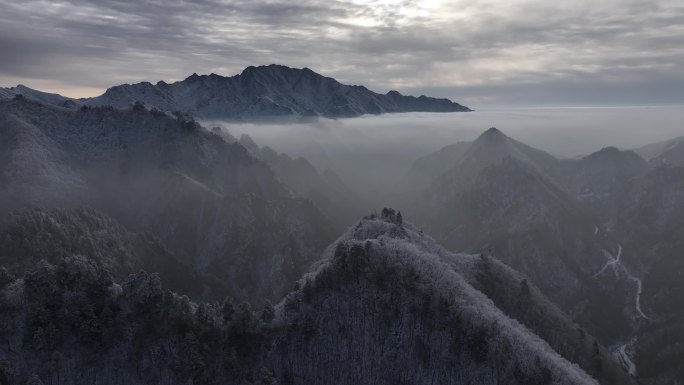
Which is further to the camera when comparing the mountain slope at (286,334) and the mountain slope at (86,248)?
the mountain slope at (86,248)

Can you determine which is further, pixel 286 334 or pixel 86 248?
pixel 86 248

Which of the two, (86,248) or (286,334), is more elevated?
(286,334)

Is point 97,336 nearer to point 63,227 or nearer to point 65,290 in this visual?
point 65,290

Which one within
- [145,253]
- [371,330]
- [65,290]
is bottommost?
[145,253]

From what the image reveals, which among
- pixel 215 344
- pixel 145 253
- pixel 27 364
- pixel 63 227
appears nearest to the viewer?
pixel 27 364

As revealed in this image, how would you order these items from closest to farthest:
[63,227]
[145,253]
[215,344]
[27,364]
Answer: [27,364] → [215,344] → [63,227] → [145,253]

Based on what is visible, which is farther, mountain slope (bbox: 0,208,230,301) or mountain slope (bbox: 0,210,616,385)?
mountain slope (bbox: 0,208,230,301)

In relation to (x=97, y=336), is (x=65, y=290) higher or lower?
higher

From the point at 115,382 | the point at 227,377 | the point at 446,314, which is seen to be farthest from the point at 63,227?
the point at 446,314
